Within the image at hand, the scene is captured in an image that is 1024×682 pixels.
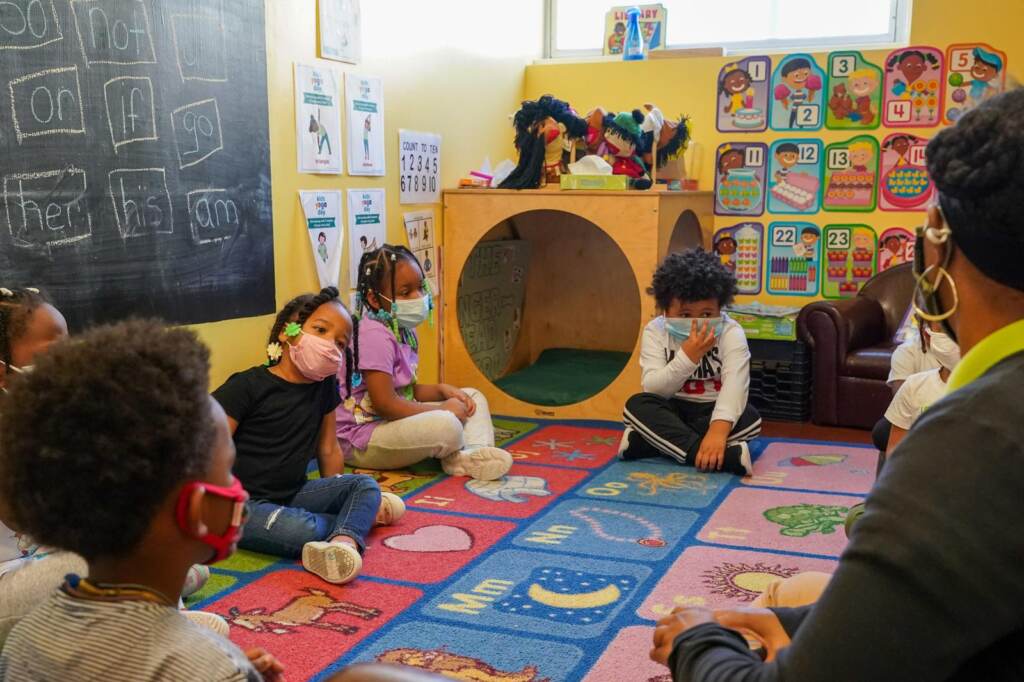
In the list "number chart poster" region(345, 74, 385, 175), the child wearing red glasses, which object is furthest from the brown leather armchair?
the child wearing red glasses

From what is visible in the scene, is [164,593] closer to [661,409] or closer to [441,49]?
[661,409]

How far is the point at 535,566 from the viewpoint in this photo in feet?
8.91

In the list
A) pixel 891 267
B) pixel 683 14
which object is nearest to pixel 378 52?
pixel 683 14

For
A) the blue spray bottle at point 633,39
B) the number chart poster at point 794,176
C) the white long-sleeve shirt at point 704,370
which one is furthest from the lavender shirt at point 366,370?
the blue spray bottle at point 633,39

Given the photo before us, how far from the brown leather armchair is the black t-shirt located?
2461mm

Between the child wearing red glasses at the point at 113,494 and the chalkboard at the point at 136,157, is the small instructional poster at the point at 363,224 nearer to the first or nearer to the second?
the chalkboard at the point at 136,157

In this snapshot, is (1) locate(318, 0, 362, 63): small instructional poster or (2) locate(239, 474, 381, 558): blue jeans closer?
(2) locate(239, 474, 381, 558): blue jeans

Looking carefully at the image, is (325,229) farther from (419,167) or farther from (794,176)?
(794,176)

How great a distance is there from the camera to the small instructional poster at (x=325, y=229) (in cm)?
384

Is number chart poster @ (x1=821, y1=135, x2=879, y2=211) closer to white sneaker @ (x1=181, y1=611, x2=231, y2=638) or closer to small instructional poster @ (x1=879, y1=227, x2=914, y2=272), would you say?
small instructional poster @ (x1=879, y1=227, x2=914, y2=272)

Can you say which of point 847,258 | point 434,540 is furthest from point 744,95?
point 434,540

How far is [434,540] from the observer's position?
9.65ft

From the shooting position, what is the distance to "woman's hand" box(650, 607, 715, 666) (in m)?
1.27

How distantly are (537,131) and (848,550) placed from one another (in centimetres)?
396
